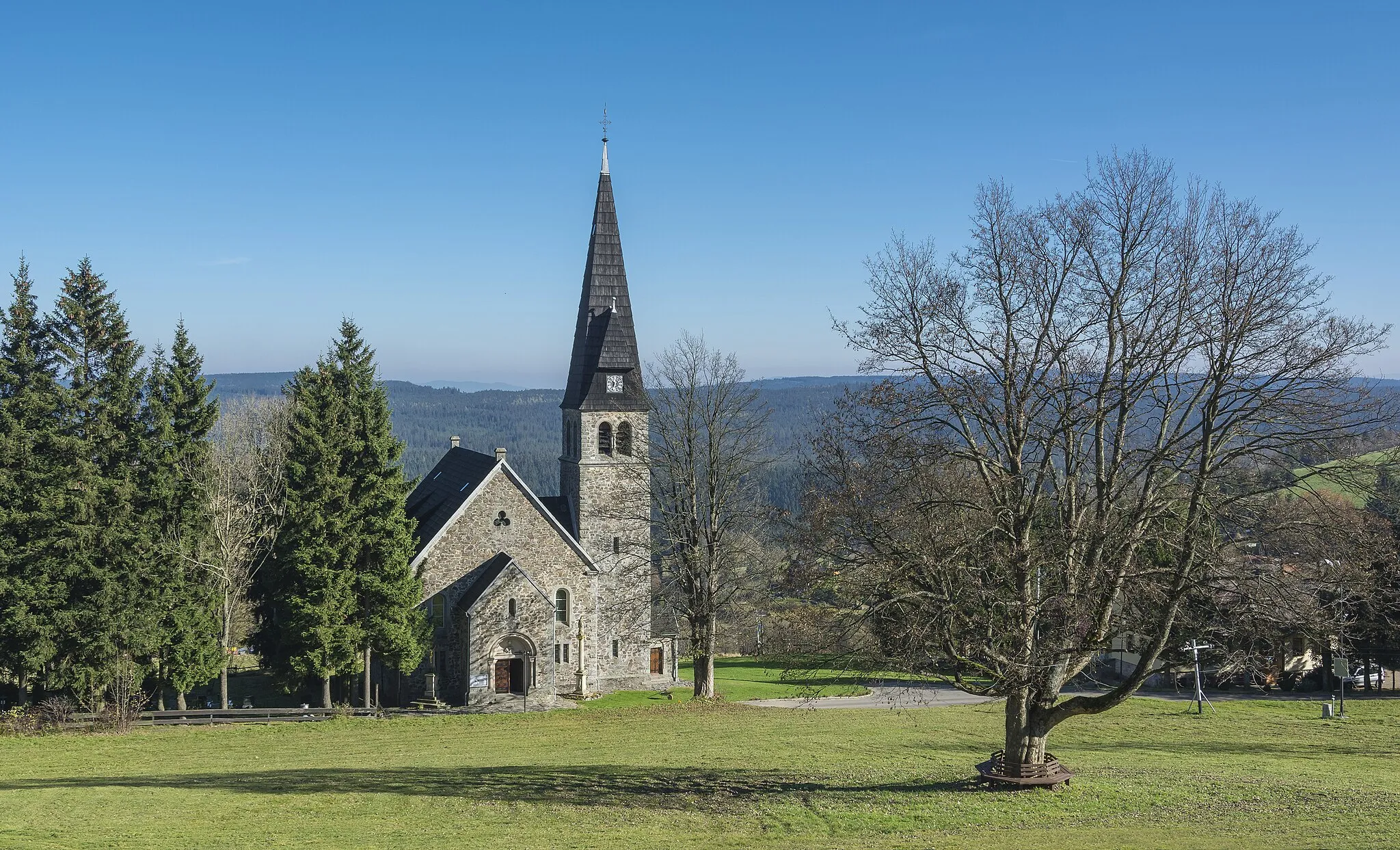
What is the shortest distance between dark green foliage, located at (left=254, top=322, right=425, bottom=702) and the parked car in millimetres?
36947

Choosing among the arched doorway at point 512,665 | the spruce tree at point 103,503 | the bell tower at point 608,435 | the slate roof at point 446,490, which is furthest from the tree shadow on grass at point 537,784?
the bell tower at point 608,435

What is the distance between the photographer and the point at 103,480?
1214 inches

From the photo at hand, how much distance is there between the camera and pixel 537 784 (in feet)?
72.9

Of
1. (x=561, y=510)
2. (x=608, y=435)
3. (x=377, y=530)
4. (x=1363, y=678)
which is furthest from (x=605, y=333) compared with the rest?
(x=1363, y=678)

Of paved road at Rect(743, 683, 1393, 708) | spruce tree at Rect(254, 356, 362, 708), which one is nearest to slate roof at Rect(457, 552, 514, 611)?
spruce tree at Rect(254, 356, 362, 708)

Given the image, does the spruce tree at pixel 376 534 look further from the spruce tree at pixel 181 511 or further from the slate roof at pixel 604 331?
the slate roof at pixel 604 331

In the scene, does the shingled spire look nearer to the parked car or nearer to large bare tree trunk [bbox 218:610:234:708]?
large bare tree trunk [bbox 218:610:234:708]

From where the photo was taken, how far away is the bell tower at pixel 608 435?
135 feet

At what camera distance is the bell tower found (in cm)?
4100

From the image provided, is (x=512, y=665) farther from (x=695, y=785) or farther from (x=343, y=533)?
(x=695, y=785)

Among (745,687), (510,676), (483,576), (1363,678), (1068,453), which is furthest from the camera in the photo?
(1363,678)

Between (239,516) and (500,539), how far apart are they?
348 inches

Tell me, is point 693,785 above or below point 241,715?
above

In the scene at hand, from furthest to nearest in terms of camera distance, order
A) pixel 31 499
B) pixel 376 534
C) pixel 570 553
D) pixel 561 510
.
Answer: pixel 561 510, pixel 570 553, pixel 376 534, pixel 31 499
